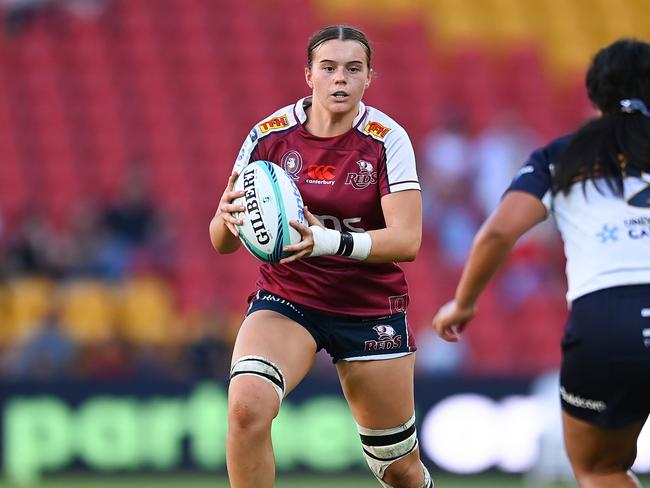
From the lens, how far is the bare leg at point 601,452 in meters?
4.57

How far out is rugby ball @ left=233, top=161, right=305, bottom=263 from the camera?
16.6ft

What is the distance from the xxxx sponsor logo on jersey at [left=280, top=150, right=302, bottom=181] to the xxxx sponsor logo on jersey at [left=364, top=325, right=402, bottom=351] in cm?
75

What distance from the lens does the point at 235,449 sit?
5074 mm

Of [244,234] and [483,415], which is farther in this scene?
[483,415]

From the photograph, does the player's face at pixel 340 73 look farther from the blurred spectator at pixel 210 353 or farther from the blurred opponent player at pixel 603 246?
the blurred spectator at pixel 210 353

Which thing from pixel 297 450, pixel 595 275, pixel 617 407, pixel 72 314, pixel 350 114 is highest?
pixel 350 114

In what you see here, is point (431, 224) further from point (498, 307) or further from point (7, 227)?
point (7, 227)

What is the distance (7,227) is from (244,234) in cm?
866

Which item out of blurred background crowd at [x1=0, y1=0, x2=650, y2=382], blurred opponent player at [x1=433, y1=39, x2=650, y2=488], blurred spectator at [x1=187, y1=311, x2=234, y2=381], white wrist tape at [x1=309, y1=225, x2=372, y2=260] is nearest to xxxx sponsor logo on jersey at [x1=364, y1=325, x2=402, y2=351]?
white wrist tape at [x1=309, y1=225, x2=372, y2=260]

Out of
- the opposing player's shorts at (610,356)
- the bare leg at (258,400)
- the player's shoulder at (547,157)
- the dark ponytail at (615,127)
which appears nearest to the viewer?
the opposing player's shorts at (610,356)

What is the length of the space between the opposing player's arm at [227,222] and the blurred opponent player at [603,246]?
1.05 metres

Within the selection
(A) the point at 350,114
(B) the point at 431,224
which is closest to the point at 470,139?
(B) the point at 431,224

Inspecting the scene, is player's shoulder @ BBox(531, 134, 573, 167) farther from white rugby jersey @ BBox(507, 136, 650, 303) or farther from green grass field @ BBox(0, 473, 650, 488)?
green grass field @ BBox(0, 473, 650, 488)

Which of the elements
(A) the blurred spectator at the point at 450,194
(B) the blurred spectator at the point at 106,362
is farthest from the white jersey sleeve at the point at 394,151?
(A) the blurred spectator at the point at 450,194
